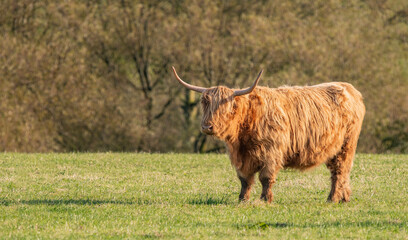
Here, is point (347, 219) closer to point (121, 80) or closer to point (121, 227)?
point (121, 227)

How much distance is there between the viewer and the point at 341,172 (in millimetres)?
11156

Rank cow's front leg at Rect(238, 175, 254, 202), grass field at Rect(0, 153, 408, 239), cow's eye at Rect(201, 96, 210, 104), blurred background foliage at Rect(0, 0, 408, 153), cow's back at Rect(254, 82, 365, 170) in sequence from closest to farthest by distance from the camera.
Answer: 1. grass field at Rect(0, 153, 408, 239)
2. cow's eye at Rect(201, 96, 210, 104)
3. cow's back at Rect(254, 82, 365, 170)
4. cow's front leg at Rect(238, 175, 254, 202)
5. blurred background foliage at Rect(0, 0, 408, 153)

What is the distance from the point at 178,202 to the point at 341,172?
2.76 meters

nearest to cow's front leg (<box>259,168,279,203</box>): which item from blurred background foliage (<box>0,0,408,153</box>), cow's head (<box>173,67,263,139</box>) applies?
cow's head (<box>173,67,263,139</box>)

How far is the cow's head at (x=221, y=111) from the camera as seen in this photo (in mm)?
9875

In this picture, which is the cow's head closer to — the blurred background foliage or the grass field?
the grass field

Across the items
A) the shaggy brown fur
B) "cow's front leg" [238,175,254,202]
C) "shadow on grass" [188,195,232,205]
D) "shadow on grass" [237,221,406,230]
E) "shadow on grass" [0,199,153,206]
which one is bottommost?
"shadow on grass" [0,199,153,206]

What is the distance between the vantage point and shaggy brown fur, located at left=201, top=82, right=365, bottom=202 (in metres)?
10.1

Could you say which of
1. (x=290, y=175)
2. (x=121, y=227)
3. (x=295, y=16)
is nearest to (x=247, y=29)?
(x=295, y=16)

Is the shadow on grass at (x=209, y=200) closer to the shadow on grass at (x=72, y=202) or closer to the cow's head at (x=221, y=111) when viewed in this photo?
the shadow on grass at (x=72, y=202)

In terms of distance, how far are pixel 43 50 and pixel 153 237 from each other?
20270 mm

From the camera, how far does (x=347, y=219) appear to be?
916 cm

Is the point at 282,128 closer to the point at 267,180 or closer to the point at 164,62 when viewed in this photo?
the point at 267,180

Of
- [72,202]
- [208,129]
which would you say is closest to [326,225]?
[208,129]
